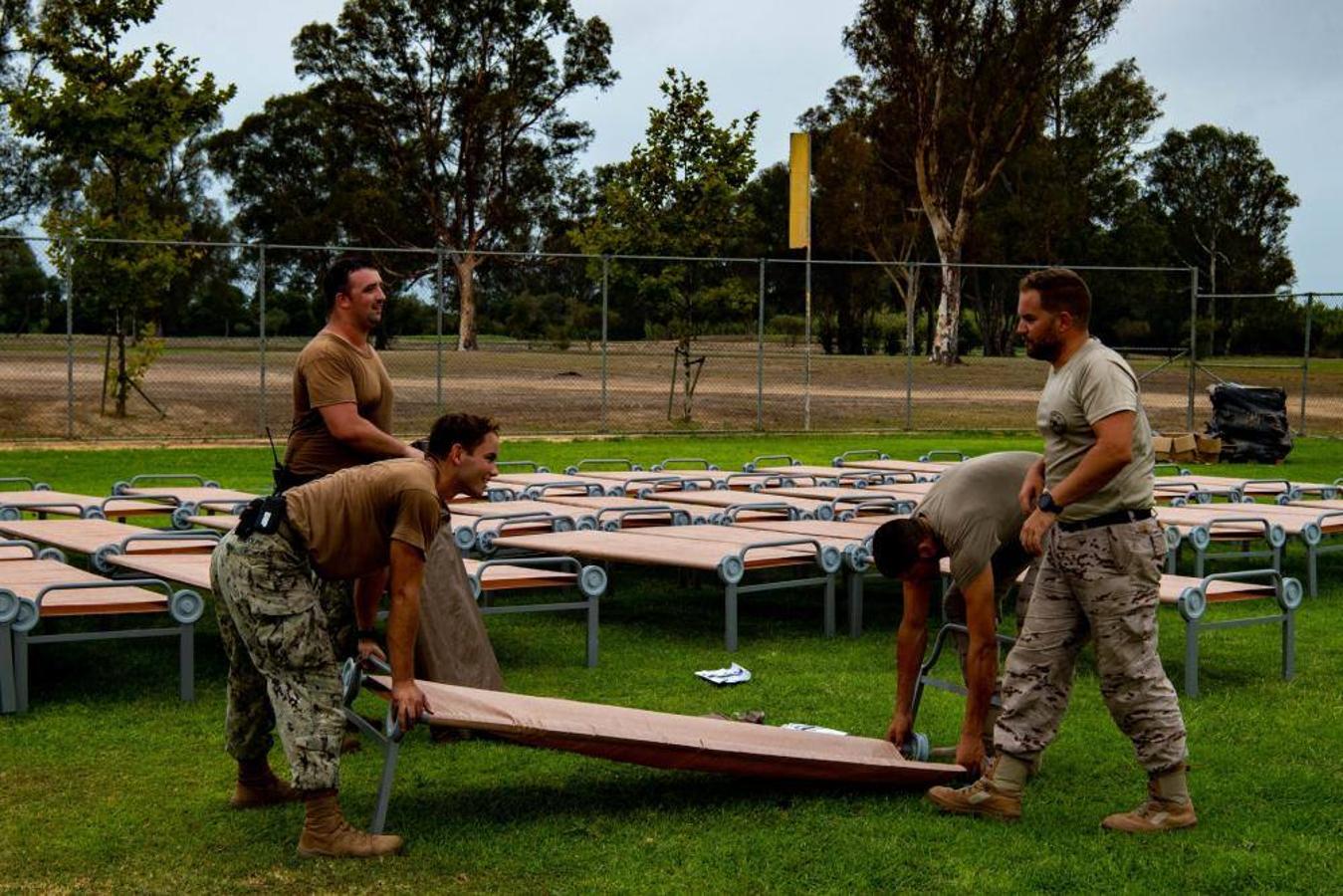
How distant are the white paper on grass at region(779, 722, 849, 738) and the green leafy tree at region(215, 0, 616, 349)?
2032 inches

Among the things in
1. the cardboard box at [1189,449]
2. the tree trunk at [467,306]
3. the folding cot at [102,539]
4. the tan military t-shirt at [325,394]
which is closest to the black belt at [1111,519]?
the tan military t-shirt at [325,394]

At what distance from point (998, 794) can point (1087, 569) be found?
2.98ft

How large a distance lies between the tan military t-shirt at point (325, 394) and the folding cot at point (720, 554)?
312cm

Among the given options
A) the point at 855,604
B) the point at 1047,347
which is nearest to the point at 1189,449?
the point at 855,604

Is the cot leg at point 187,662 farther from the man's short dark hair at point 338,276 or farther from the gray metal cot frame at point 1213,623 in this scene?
the gray metal cot frame at point 1213,623

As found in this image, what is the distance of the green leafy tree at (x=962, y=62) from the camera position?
50031 millimetres

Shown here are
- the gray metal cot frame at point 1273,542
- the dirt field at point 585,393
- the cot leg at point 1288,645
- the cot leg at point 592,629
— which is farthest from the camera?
the dirt field at point 585,393

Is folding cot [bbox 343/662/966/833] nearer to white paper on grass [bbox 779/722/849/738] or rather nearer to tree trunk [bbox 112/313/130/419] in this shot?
white paper on grass [bbox 779/722/849/738]

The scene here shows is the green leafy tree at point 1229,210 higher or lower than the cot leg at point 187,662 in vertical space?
higher

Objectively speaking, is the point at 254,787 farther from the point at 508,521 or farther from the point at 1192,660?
the point at 508,521

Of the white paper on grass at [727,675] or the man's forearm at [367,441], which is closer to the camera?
the man's forearm at [367,441]

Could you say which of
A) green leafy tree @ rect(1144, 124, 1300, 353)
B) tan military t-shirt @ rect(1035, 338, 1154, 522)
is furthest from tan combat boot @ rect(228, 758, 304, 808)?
green leafy tree @ rect(1144, 124, 1300, 353)

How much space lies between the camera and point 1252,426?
2284cm

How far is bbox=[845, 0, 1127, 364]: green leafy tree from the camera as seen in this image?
5003 cm
